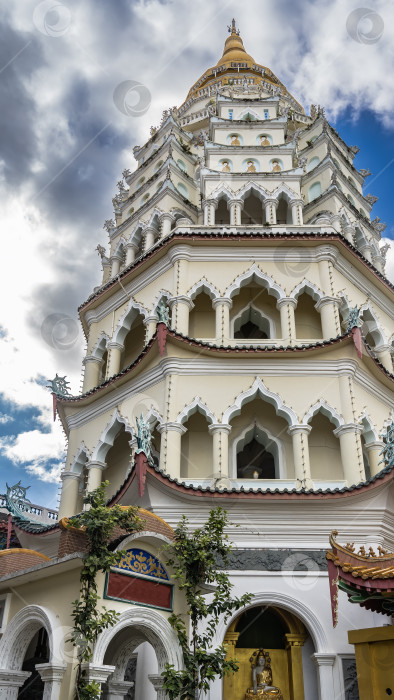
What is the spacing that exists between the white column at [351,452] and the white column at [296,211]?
740 cm

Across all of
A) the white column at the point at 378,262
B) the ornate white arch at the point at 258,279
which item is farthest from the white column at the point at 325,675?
the white column at the point at 378,262

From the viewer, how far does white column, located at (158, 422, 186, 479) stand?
50.5 ft

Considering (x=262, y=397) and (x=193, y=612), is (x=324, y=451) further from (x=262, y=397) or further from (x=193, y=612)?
(x=193, y=612)

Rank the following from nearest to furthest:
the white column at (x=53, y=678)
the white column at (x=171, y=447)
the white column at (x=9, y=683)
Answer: the white column at (x=53, y=678) < the white column at (x=9, y=683) < the white column at (x=171, y=447)

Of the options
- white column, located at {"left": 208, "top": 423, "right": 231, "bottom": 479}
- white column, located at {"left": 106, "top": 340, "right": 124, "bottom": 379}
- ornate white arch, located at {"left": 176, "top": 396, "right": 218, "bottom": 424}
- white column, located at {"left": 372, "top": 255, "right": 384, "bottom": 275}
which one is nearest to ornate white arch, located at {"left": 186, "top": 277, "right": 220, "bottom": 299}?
white column, located at {"left": 106, "top": 340, "right": 124, "bottom": 379}

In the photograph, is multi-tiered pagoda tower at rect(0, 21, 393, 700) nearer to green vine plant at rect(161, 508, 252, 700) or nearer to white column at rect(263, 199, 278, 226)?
white column at rect(263, 199, 278, 226)

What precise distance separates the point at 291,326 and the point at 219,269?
2.77 meters

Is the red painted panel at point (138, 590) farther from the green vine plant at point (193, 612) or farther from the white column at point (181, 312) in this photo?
the white column at point (181, 312)

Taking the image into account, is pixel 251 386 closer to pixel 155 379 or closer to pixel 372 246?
pixel 155 379

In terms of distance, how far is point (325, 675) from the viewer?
41.1ft

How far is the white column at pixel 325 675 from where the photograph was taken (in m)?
12.4

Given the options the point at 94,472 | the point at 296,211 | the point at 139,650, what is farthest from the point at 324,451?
the point at 296,211

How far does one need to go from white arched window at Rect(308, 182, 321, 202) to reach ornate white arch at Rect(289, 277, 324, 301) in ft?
17.0

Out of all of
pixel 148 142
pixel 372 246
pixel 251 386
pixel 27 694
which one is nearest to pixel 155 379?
pixel 251 386
